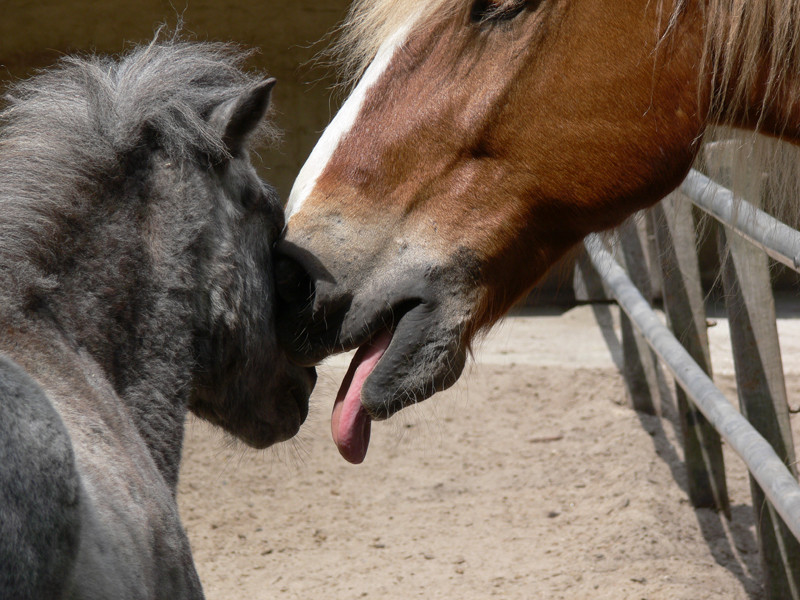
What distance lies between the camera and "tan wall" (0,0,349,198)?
585 centimetres

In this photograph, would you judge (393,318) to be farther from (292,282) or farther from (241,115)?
(241,115)

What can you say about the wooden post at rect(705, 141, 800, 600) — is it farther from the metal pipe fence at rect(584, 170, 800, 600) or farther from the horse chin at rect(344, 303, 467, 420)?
the horse chin at rect(344, 303, 467, 420)

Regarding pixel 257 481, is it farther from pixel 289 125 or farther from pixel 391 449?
pixel 289 125

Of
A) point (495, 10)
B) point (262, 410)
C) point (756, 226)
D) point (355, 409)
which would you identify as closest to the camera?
point (495, 10)

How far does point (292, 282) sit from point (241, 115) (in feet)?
1.24

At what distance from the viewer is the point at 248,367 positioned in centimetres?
199

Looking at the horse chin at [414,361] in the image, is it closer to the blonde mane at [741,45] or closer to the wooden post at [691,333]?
the blonde mane at [741,45]

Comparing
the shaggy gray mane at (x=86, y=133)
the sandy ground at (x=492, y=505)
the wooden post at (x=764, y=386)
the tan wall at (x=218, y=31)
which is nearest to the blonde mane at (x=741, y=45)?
the shaggy gray mane at (x=86, y=133)

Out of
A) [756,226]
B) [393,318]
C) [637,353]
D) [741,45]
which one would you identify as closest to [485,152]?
[393,318]

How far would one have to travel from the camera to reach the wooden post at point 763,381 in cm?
301

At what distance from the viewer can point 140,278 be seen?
175cm

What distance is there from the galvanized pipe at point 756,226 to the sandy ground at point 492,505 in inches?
45.8

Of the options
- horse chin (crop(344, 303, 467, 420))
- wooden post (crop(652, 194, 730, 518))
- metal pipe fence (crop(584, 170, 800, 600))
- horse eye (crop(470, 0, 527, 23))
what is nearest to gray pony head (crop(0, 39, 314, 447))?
horse chin (crop(344, 303, 467, 420))

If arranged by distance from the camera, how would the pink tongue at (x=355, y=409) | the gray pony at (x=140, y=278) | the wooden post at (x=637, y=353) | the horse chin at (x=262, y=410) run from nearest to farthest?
the gray pony at (x=140, y=278) → the pink tongue at (x=355, y=409) → the horse chin at (x=262, y=410) → the wooden post at (x=637, y=353)
